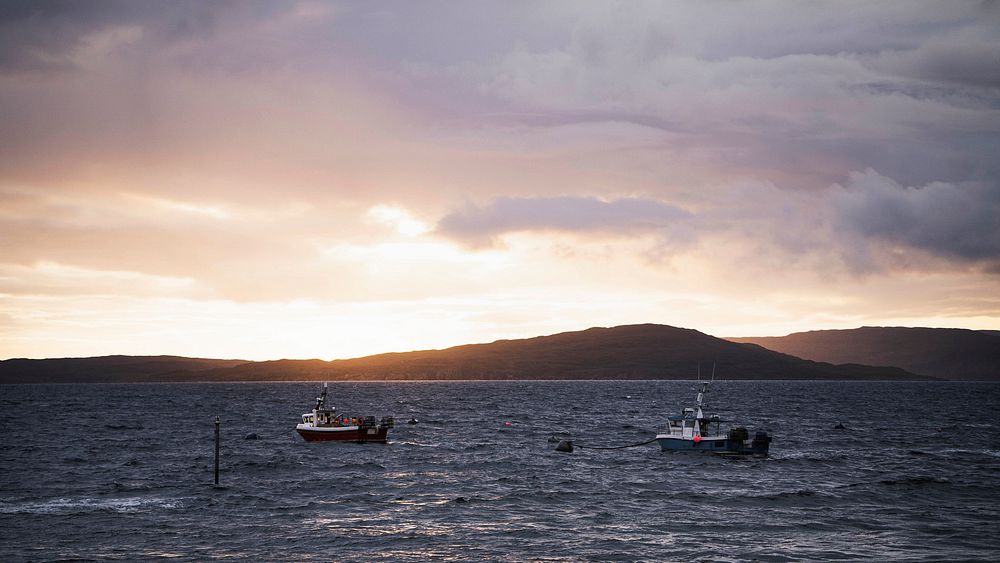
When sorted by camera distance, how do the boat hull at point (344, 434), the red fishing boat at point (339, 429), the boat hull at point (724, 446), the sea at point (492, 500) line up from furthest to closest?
the red fishing boat at point (339, 429)
the boat hull at point (344, 434)
the boat hull at point (724, 446)
the sea at point (492, 500)

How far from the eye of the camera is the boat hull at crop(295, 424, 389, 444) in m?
86.4

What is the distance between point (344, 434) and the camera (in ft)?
284

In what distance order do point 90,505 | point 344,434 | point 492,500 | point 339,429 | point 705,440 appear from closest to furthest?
point 90,505 < point 492,500 < point 705,440 < point 339,429 < point 344,434

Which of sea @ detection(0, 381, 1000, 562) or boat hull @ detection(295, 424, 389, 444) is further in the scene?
boat hull @ detection(295, 424, 389, 444)

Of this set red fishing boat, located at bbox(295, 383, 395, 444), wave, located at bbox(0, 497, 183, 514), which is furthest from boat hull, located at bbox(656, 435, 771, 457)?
wave, located at bbox(0, 497, 183, 514)

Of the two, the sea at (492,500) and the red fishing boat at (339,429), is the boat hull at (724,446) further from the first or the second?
the red fishing boat at (339,429)

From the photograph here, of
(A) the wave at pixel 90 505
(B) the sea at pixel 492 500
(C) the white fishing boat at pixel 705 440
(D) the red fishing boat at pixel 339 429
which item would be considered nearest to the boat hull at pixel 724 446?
(C) the white fishing boat at pixel 705 440

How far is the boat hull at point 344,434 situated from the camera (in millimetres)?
86375

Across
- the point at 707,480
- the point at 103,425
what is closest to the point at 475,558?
the point at 707,480

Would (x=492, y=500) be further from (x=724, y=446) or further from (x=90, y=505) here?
(x=724, y=446)

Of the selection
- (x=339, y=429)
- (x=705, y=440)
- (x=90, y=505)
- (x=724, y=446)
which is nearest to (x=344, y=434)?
(x=339, y=429)

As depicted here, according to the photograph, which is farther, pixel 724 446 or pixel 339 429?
pixel 339 429

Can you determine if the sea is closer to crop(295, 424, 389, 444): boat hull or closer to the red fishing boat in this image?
crop(295, 424, 389, 444): boat hull

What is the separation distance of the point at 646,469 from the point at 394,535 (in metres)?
30.1
